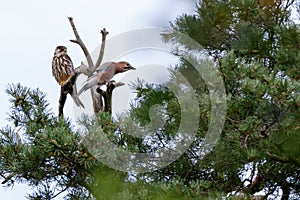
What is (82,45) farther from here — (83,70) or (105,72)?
(105,72)

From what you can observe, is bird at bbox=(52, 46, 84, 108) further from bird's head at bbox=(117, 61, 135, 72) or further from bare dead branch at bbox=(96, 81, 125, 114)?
bare dead branch at bbox=(96, 81, 125, 114)

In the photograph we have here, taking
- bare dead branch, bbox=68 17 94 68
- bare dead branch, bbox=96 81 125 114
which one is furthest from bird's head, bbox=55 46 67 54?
bare dead branch, bbox=96 81 125 114

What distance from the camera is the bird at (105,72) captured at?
2.90 m

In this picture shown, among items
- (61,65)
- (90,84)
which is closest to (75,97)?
(90,84)

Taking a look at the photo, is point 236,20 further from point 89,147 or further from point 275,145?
point 89,147

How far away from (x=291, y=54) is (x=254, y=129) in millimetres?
449

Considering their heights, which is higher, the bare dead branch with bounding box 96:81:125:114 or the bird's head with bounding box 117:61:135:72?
the bird's head with bounding box 117:61:135:72

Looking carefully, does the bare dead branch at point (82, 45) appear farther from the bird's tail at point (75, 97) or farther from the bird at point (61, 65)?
the bird at point (61, 65)

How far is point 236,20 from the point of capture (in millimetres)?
3168

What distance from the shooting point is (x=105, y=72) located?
2.90 m

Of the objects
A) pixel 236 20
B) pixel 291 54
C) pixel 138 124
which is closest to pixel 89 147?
pixel 138 124

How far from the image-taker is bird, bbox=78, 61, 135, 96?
9.50 feet

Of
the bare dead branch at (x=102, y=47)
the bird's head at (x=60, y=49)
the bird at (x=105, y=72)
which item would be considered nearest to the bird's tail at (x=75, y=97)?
the bird at (x=105, y=72)

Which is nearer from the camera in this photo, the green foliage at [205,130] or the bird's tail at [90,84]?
the green foliage at [205,130]
